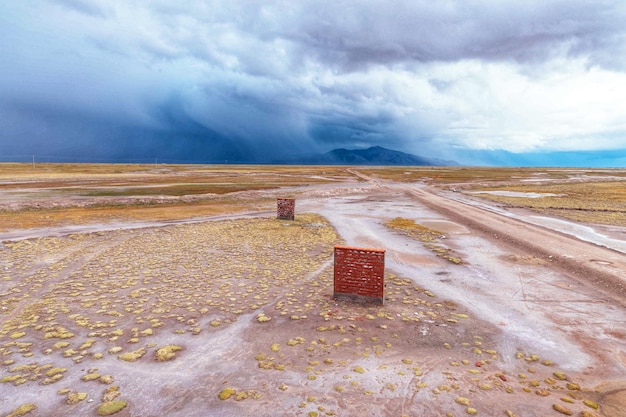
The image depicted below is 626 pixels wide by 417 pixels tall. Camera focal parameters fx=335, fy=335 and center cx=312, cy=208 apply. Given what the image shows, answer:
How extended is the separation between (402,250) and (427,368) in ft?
42.5

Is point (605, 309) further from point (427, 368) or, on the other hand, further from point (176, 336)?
point (176, 336)

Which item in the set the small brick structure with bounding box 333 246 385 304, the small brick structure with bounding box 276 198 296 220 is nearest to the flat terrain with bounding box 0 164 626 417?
the small brick structure with bounding box 333 246 385 304

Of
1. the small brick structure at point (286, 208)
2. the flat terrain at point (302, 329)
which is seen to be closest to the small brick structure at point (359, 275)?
the flat terrain at point (302, 329)

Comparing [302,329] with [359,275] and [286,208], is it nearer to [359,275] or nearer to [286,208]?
[359,275]

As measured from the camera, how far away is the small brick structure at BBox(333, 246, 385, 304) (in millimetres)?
12500

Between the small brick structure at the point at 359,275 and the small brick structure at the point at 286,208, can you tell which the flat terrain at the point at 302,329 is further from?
the small brick structure at the point at 286,208

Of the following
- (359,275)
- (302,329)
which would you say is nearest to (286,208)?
(359,275)

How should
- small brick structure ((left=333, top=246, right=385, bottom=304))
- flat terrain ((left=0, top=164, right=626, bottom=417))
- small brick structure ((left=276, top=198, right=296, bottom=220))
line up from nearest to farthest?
flat terrain ((left=0, top=164, right=626, bottom=417)) → small brick structure ((left=333, top=246, right=385, bottom=304)) → small brick structure ((left=276, top=198, right=296, bottom=220))

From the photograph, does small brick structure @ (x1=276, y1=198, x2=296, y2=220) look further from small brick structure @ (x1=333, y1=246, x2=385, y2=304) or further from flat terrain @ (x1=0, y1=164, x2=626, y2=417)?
small brick structure @ (x1=333, y1=246, x2=385, y2=304)

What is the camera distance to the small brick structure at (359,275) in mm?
12500

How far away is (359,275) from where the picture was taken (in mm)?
12711

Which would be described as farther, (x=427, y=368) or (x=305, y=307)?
(x=305, y=307)

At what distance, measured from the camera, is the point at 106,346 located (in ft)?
31.3

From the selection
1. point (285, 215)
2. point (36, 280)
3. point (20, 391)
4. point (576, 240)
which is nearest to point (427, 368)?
point (20, 391)
